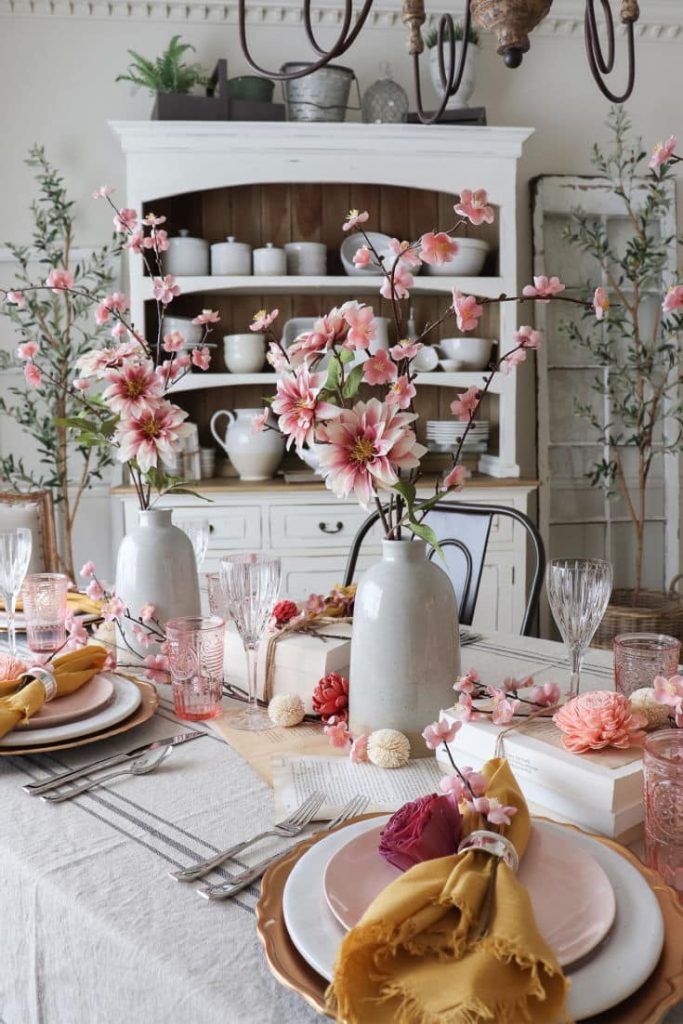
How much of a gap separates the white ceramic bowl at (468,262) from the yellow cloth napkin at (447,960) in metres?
3.06

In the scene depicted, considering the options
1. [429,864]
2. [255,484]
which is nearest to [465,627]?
[429,864]

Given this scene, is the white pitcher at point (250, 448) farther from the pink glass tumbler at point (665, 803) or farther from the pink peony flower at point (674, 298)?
the pink glass tumbler at point (665, 803)

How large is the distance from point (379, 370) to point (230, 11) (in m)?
3.13

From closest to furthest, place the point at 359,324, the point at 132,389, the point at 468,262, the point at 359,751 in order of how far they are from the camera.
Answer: the point at 359,324 < the point at 359,751 < the point at 132,389 < the point at 468,262

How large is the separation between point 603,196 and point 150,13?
190 cm

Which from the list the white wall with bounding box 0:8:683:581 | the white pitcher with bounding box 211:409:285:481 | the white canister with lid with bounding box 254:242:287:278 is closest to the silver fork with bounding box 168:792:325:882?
the white pitcher with bounding box 211:409:285:481

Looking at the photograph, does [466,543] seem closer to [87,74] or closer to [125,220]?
[125,220]

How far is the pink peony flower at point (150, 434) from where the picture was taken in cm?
128

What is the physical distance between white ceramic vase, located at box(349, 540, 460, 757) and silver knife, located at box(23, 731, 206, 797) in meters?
0.22

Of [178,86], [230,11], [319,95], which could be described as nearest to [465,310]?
[319,95]

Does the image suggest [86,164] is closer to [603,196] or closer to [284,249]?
[284,249]

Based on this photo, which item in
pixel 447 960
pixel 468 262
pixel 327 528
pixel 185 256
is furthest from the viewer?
pixel 468 262

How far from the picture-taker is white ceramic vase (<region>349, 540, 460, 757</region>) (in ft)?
3.49

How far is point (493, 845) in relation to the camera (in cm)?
67
